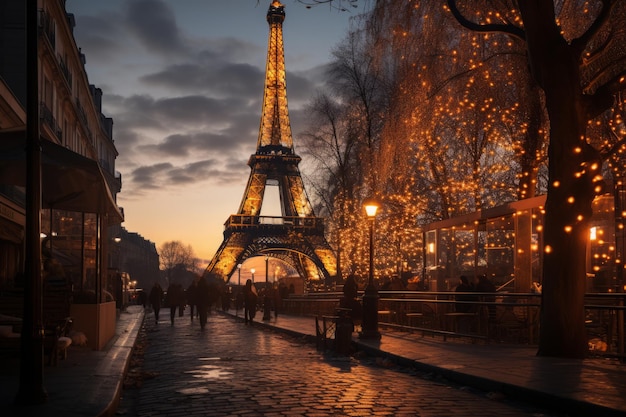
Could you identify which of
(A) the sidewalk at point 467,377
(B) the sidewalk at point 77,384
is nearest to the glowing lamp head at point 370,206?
(A) the sidewalk at point 467,377

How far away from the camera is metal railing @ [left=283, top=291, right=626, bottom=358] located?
12930 mm

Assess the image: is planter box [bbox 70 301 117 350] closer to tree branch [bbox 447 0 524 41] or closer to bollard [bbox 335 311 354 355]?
bollard [bbox 335 311 354 355]

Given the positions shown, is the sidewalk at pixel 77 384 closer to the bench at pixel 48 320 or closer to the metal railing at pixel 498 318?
the bench at pixel 48 320

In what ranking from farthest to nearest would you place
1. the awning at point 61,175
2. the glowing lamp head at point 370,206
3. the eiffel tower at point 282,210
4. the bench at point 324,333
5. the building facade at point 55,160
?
the eiffel tower at point 282,210 → the glowing lamp head at point 370,206 → the bench at point 324,333 → the building facade at point 55,160 → the awning at point 61,175

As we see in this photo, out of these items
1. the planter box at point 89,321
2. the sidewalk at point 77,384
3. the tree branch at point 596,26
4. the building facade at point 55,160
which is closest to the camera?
the sidewalk at point 77,384

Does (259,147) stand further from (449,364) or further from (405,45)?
(449,364)

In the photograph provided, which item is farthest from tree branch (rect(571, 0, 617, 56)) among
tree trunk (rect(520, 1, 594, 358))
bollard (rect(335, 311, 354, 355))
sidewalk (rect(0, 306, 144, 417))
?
sidewalk (rect(0, 306, 144, 417))

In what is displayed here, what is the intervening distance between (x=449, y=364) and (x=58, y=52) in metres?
34.2

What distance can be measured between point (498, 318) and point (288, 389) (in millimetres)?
7370

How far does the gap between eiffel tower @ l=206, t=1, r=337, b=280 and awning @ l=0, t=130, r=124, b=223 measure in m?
49.5

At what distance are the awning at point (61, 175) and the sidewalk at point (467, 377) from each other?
109 inches

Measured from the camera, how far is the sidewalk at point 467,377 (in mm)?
7957

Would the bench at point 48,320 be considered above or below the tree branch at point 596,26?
below

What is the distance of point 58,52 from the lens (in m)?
41.4
